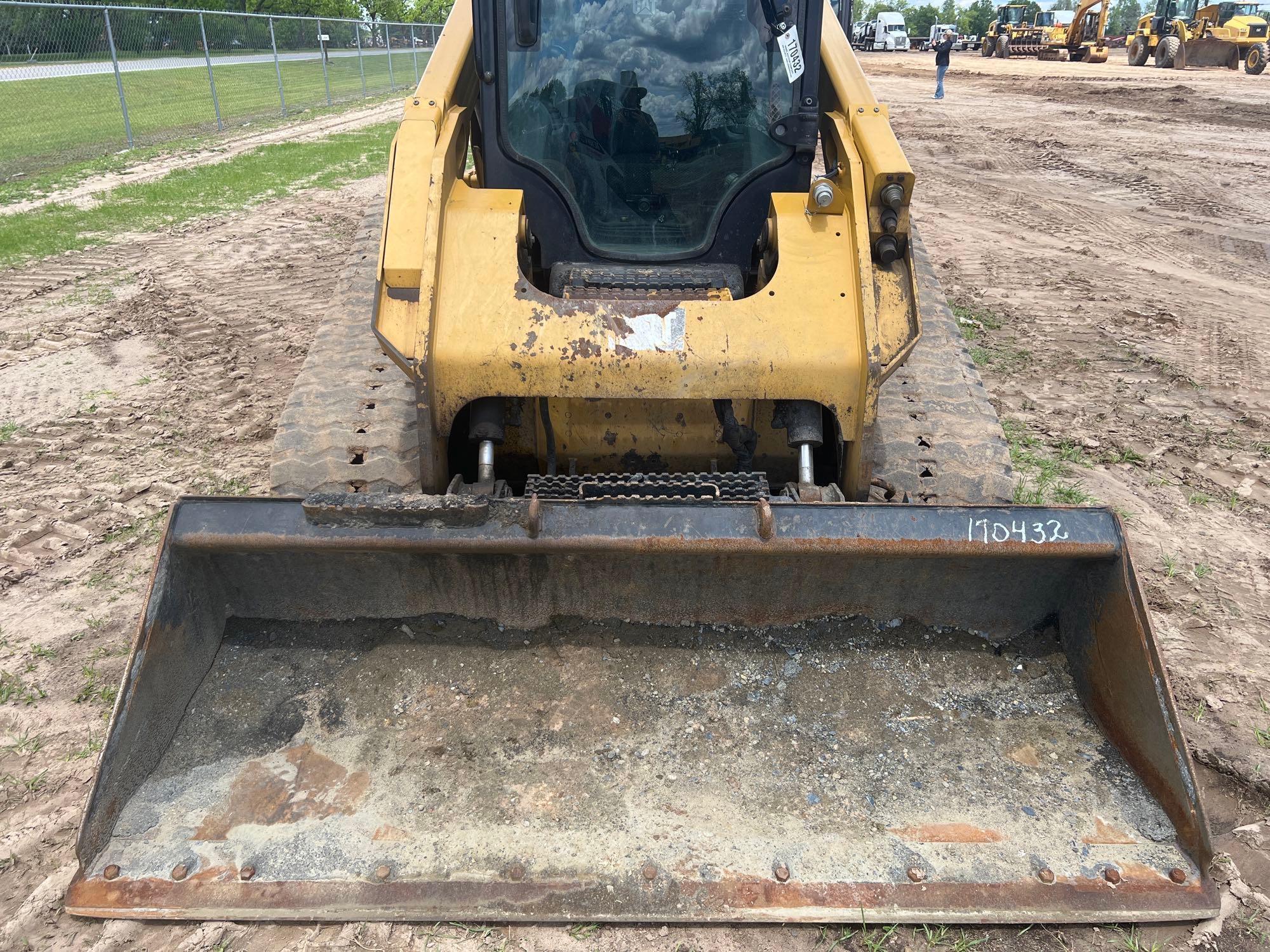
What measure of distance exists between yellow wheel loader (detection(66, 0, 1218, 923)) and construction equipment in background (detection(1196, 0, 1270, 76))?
92.6 feet

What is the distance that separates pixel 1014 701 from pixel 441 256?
2287mm

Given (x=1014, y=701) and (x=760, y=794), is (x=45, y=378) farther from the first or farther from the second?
(x=1014, y=701)

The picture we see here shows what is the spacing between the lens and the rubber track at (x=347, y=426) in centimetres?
293

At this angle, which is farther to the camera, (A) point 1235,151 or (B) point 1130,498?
(A) point 1235,151

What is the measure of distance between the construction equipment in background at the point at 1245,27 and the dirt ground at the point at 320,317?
17257mm

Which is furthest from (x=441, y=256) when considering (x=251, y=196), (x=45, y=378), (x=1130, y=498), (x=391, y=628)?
(x=251, y=196)

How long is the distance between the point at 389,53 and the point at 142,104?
10.5m

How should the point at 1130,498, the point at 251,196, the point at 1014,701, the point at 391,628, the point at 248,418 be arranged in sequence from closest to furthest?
1. the point at 1014,701
2. the point at 391,628
3. the point at 1130,498
4. the point at 248,418
5. the point at 251,196

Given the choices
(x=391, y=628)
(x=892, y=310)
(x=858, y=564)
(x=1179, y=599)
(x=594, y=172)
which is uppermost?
(x=594, y=172)

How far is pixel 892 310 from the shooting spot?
289 cm

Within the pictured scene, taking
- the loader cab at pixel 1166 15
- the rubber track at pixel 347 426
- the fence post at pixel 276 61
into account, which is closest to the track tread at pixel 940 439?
the rubber track at pixel 347 426

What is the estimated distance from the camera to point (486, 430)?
9.41 ft

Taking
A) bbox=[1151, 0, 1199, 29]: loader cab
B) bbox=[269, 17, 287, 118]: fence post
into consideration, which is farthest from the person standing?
bbox=[269, 17, 287, 118]: fence post

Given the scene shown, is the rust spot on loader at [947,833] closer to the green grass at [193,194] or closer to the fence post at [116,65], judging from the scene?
the green grass at [193,194]
